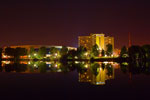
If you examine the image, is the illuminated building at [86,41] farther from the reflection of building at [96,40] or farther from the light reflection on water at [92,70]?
the light reflection on water at [92,70]

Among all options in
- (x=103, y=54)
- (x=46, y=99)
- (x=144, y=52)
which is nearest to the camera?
(x=46, y=99)

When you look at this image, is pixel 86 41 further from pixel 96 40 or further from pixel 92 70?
pixel 92 70

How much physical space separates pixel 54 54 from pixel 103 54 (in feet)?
62.3

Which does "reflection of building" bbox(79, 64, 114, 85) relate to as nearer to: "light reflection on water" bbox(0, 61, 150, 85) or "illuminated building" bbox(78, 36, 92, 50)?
"light reflection on water" bbox(0, 61, 150, 85)

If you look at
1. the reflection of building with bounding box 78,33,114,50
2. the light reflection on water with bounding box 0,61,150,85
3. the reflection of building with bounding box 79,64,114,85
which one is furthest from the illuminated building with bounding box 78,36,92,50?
the reflection of building with bounding box 79,64,114,85

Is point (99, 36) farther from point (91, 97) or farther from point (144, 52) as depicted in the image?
point (91, 97)

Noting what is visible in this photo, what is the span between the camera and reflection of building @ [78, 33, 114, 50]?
12531 centimetres

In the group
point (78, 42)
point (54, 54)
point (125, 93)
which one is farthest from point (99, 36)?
point (125, 93)

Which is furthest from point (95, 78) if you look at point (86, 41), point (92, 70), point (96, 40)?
point (86, 41)

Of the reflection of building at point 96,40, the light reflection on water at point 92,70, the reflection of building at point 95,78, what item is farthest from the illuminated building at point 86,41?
the reflection of building at point 95,78

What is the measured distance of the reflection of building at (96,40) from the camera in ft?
411

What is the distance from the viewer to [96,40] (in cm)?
12638

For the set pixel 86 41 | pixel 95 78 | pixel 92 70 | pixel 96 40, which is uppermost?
pixel 86 41

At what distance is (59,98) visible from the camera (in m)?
8.97
